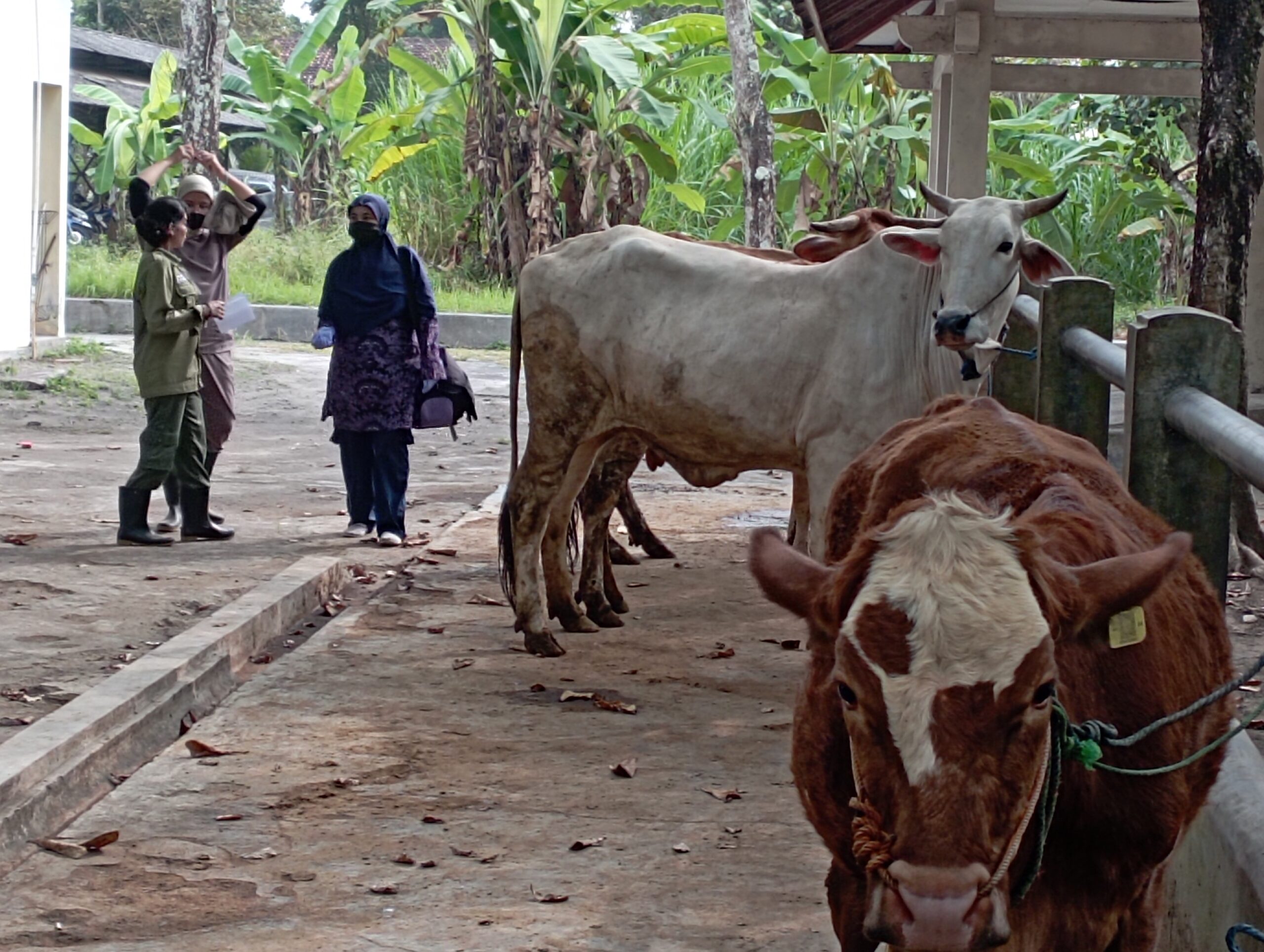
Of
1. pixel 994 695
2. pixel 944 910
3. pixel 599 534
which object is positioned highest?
pixel 994 695

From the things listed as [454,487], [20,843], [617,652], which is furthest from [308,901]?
[454,487]

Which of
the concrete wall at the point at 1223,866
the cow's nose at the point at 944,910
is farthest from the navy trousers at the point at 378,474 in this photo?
the cow's nose at the point at 944,910

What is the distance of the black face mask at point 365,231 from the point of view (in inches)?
345

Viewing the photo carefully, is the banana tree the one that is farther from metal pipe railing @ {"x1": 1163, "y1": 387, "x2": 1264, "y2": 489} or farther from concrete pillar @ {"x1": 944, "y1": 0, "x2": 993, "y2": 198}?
metal pipe railing @ {"x1": 1163, "y1": 387, "x2": 1264, "y2": 489}

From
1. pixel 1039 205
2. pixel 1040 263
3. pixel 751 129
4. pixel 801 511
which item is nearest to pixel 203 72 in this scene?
pixel 751 129

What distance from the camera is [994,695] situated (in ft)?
8.04

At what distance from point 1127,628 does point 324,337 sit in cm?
665

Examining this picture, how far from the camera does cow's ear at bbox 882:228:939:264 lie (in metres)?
6.44

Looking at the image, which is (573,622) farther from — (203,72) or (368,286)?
(203,72)

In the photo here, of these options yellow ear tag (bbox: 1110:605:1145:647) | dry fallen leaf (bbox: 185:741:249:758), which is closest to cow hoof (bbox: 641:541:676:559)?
dry fallen leaf (bbox: 185:741:249:758)

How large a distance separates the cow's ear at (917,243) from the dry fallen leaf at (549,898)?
3217mm

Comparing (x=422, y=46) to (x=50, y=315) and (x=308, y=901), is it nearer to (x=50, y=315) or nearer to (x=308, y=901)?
(x=50, y=315)

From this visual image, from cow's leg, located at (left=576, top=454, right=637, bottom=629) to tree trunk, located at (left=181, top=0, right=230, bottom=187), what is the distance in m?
12.4

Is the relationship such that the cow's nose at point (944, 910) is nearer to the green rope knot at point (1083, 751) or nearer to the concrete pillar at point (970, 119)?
the green rope knot at point (1083, 751)
